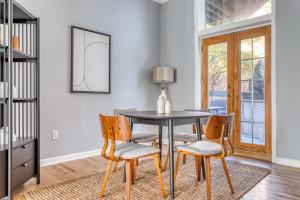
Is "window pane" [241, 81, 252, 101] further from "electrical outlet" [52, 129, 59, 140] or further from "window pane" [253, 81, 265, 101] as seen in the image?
"electrical outlet" [52, 129, 59, 140]

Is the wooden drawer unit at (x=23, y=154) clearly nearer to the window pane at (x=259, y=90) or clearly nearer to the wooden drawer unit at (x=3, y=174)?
the wooden drawer unit at (x=3, y=174)

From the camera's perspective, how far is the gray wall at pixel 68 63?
9.59 ft

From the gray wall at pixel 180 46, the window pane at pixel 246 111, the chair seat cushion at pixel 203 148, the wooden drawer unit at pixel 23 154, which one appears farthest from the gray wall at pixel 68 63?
the chair seat cushion at pixel 203 148

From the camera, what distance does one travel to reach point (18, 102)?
91.3 inches

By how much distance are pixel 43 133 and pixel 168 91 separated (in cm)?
238

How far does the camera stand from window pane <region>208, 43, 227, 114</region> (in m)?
3.73

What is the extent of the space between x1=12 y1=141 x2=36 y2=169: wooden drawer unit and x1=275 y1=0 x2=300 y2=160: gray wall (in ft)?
9.82

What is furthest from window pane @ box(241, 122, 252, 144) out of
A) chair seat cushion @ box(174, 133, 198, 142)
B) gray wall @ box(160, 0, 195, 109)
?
chair seat cushion @ box(174, 133, 198, 142)

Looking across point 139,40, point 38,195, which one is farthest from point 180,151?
point 139,40

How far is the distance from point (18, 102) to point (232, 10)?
3.40m

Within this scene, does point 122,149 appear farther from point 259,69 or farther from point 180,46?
point 180,46

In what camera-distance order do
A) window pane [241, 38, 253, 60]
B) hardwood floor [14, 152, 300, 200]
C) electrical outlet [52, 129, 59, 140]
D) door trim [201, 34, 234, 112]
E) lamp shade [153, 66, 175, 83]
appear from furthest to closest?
lamp shade [153, 66, 175, 83], door trim [201, 34, 234, 112], window pane [241, 38, 253, 60], electrical outlet [52, 129, 59, 140], hardwood floor [14, 152, 300, 200]

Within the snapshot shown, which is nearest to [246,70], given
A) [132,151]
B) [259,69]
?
[259,69]

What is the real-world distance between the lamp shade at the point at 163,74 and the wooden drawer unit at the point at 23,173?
8.09 feet
